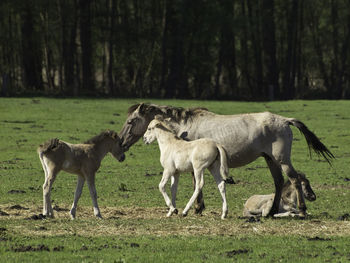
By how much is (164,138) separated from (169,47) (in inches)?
1796

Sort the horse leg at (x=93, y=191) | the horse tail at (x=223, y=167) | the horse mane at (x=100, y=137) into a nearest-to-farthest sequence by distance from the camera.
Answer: the horse tail at (x=223, y=167) < the horse leg at (x=93, y=191) < the horse mane at (x=100, y=137)

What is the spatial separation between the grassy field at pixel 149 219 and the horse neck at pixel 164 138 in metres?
1.40

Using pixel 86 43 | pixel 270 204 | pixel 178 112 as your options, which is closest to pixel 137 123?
pixel 178 112

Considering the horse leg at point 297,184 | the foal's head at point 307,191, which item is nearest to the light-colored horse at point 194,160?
the horse leg at point 297,184

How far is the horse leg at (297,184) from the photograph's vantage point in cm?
1446

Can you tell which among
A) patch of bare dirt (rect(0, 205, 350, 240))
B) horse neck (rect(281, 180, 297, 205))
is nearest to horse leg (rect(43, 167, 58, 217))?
patch of bare dirt (rect(0, 205, 350, 240))

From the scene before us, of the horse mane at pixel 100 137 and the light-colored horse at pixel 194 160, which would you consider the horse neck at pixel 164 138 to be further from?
the horse mane at pixel 100 137

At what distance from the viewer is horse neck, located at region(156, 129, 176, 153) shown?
46.9 feet

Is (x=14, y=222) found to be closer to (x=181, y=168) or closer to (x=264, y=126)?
(x=181, y=168)

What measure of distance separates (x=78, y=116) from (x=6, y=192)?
722 inches

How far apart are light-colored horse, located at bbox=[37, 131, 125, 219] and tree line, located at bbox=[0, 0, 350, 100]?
36.7m

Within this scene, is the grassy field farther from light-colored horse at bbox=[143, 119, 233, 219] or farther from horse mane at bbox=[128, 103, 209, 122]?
horse mane at bbox=[128, 103, 209, 122]

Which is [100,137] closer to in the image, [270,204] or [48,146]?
[48,146]

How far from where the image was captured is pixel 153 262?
966cm
